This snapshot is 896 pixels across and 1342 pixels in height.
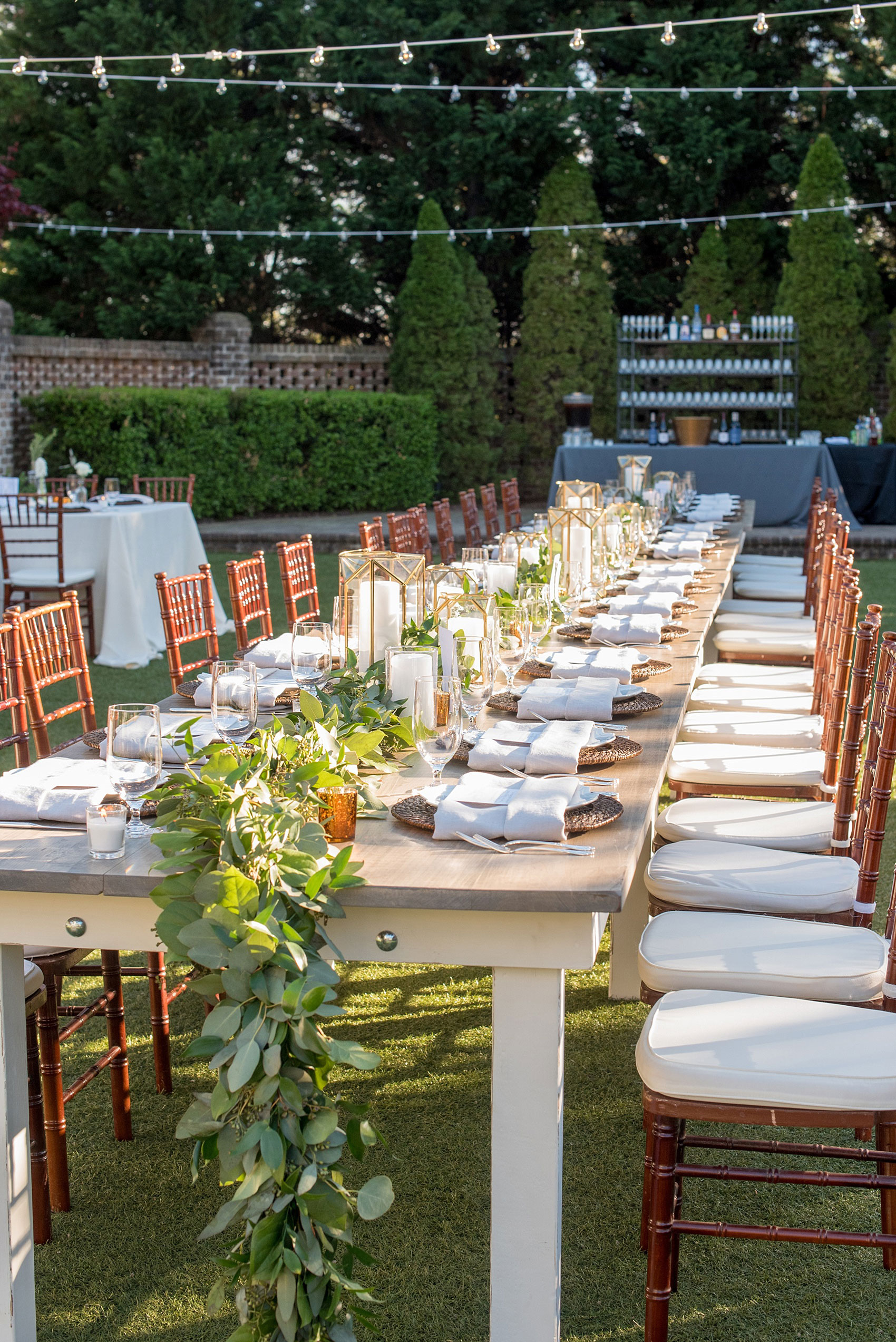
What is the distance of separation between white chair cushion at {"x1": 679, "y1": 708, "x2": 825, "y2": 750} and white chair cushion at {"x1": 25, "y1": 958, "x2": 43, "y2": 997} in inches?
68.2

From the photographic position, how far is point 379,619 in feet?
8.64

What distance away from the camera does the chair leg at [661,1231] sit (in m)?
1.85

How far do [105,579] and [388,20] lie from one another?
10.2 m

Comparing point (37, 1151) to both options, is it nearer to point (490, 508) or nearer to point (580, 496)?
point (580, 496)

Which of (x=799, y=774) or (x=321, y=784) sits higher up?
(x=321, y=784)

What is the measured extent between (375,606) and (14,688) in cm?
71

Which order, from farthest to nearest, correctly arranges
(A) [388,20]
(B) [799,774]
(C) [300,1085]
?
(A) [388,20] → (B) [799,774] → (C) [300,1085]

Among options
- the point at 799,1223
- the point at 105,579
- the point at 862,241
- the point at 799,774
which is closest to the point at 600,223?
the point at 862,241

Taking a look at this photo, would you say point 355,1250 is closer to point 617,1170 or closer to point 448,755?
point 448,755

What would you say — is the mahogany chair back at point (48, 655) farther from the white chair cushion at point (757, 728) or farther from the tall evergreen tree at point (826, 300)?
the tall evergreen tree at point (826, 300)

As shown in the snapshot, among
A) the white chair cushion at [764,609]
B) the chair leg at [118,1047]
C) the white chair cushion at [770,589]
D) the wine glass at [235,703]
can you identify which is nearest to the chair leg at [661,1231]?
the wine glass at [235,703]

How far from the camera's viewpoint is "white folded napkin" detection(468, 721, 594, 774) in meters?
2.07

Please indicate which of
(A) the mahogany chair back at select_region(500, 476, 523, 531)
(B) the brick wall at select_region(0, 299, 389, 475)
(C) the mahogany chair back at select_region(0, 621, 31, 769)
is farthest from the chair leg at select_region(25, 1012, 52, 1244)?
(B) the brick wall at select_region(0, 299, 389, 475)

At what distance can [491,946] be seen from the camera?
5.49 feet
